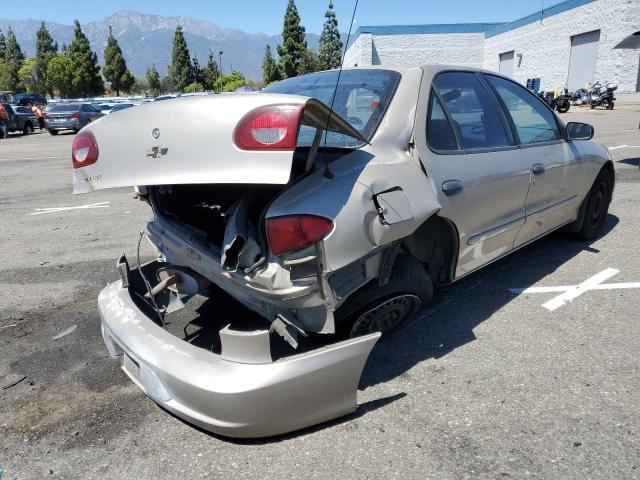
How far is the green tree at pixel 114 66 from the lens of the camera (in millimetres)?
63375

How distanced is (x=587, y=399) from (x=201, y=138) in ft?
7.49

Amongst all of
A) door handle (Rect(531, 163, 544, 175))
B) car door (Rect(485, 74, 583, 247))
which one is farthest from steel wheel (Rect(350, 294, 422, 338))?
door handle (Rect(531, 163, 544, 175))

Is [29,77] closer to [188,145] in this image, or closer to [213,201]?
[213,201]

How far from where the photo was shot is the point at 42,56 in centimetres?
7188

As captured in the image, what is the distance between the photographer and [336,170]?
7.62 feet

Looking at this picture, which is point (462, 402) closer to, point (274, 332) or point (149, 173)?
point (274, 332)

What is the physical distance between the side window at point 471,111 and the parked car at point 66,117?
953 inches

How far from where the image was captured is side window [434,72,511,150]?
3.07 m

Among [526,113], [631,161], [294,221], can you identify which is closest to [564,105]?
[631,161]

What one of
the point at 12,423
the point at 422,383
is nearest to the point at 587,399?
the point at 422,383

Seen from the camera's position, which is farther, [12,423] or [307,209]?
[12,423]

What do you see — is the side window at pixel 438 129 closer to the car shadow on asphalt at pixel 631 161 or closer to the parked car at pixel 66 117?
the car shadow on asphalt at pixel 631 161

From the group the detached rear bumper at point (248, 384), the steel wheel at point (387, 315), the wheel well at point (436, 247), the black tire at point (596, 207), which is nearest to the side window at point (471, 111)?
the wheel well at point (436, 247)

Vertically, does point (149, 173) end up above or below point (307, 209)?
above
